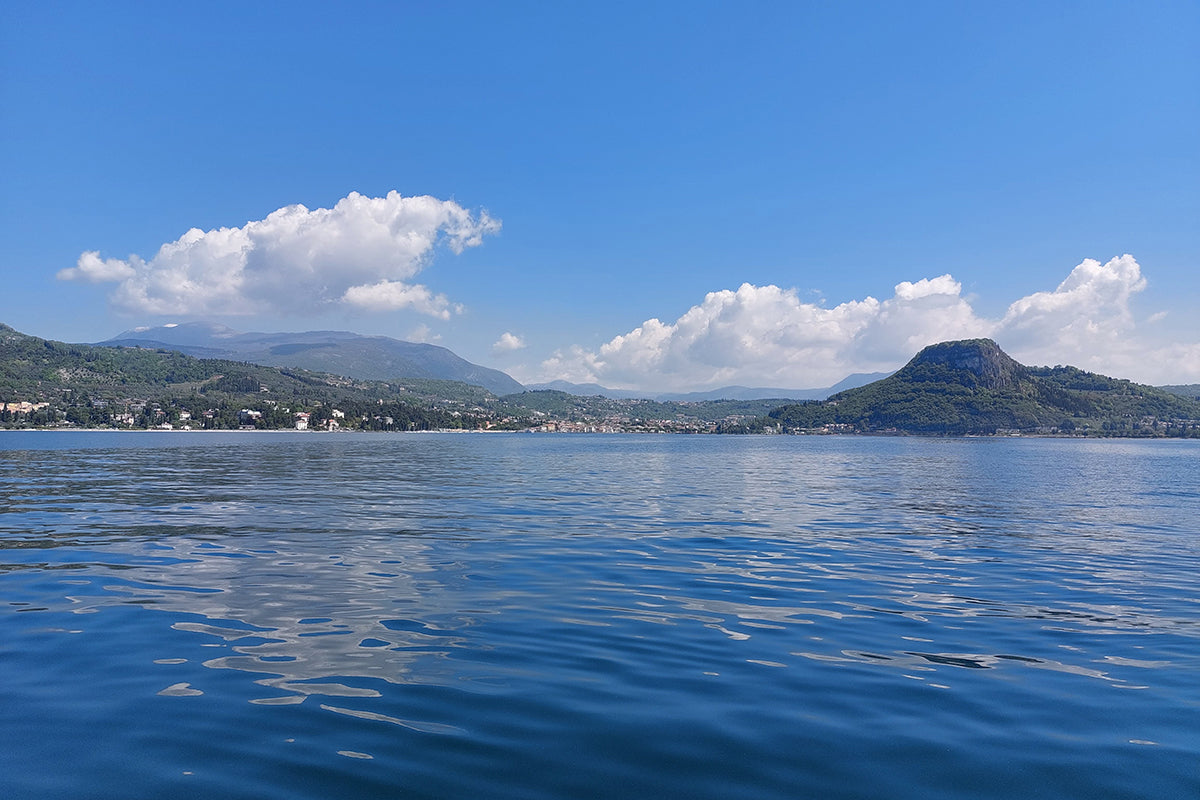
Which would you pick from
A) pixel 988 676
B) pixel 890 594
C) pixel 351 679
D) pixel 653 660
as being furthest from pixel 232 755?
pixel 890 594

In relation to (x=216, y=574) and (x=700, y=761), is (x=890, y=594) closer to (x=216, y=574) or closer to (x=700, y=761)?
(x=700, y=761)

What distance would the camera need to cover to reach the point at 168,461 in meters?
71.7

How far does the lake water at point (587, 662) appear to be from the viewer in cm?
777

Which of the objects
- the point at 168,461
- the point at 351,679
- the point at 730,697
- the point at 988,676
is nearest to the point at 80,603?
the point at 351,679

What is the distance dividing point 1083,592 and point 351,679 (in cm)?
1900

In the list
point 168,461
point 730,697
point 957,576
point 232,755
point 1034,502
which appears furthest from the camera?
point 168,461

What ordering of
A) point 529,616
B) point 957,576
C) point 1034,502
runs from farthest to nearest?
point 1034,502 < point 957,576 < point 529,616

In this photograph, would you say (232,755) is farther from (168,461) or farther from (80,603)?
(168,461)

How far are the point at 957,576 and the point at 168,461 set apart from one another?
254ft

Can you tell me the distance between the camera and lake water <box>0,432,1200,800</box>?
25.5 feet

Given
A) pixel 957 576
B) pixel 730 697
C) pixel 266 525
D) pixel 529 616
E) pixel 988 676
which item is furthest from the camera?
pixel 266 525

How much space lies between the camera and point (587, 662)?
461 inches

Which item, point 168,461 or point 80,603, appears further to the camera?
point 168,461

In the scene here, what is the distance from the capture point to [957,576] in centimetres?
2036
